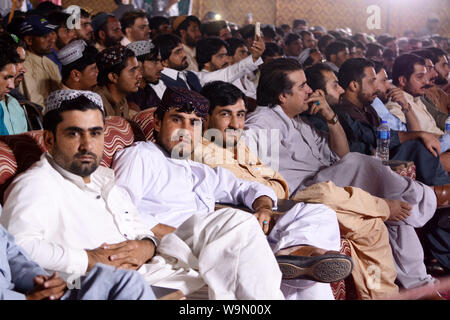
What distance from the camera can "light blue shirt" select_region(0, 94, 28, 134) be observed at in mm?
2455

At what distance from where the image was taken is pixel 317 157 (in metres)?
3.21

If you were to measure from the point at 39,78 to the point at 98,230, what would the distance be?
2241 mm

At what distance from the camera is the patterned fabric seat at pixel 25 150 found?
178 cm

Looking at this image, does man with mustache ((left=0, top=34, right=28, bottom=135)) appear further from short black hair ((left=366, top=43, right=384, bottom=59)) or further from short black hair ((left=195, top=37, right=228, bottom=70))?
short black hair ((left=366, top=43, right=384, bottom=59))

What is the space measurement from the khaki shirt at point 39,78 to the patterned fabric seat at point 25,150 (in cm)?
148

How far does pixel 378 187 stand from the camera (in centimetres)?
282

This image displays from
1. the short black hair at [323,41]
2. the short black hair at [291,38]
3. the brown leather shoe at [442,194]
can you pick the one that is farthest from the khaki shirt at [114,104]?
the short black hair at [323,41]

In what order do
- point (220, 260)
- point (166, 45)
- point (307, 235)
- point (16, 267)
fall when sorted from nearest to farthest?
point (16, 267), point (220, 260), point (307, 235), point (166, 45)

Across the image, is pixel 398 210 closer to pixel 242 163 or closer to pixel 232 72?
pixel 242 163

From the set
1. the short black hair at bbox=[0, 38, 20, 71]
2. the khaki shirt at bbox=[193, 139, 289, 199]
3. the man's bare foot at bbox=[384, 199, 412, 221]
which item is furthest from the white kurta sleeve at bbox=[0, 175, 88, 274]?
the man's bare foot at bbox=[384, 199, 412, 221]

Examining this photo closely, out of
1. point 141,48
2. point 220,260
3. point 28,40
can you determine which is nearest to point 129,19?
point 28,40

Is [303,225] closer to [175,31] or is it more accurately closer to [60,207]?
[60,207]

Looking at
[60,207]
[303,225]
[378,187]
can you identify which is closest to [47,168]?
[60,207]
